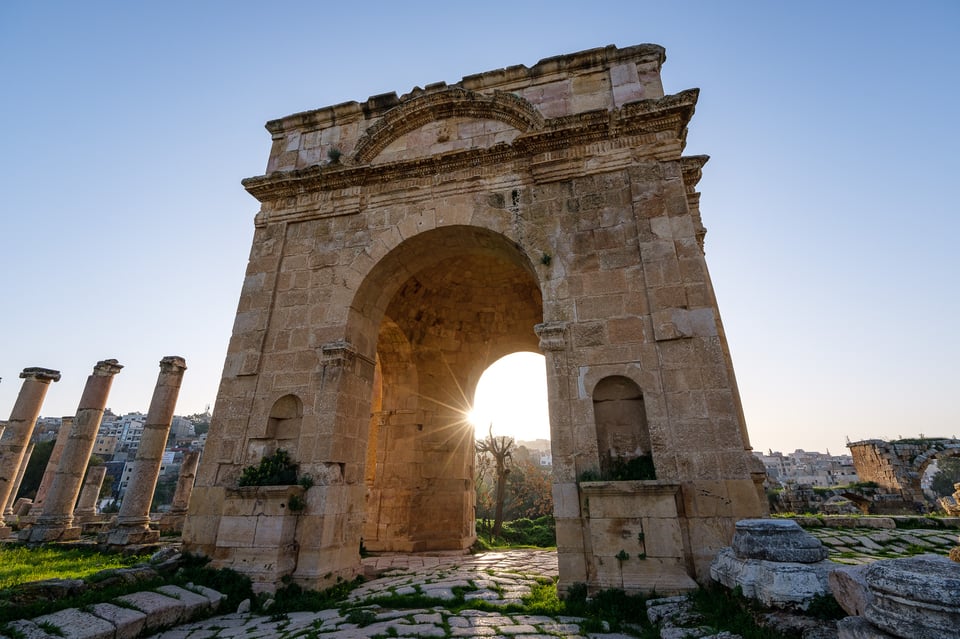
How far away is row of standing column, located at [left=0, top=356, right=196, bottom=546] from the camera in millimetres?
10344

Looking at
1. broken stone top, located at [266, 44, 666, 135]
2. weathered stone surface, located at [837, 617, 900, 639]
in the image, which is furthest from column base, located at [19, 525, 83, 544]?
weathered stone surface, located at [837, 617, 900, 639]

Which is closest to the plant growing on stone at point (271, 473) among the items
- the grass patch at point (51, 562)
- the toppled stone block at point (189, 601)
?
the toppled stone block at point (189, 601)

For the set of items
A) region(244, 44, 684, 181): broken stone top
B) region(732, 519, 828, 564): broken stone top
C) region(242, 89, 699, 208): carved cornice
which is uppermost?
region(244, 44, 684, 181): broken stone top

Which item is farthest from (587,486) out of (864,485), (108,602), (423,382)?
(864,485)

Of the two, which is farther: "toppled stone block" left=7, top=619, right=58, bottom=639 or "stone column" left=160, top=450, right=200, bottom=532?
"stone column" left=160, top=450, right=200, bottom=532

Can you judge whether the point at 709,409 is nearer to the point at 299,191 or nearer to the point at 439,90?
the point at 439,90

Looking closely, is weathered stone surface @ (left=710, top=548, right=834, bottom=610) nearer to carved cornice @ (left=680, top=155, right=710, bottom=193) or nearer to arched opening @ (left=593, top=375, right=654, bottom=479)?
arched opening @ (left=593, top=375, right=654, bottom=479)

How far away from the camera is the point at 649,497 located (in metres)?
5.50

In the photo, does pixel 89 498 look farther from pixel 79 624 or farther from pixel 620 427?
pixel 620 427

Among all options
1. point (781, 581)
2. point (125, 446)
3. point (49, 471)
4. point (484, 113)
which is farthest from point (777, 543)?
point (125, 446)

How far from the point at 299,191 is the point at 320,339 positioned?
339cm

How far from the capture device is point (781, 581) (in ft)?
11.8

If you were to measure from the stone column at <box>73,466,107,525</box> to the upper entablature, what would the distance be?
13323 millimetres

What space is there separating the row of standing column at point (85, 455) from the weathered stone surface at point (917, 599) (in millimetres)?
12558
